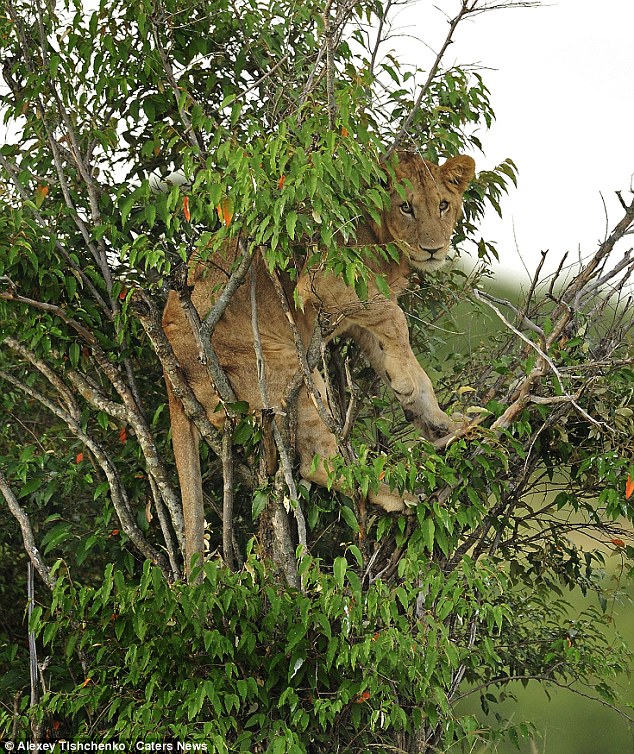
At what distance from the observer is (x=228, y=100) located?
12.6 feet

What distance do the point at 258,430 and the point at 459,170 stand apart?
1583mm

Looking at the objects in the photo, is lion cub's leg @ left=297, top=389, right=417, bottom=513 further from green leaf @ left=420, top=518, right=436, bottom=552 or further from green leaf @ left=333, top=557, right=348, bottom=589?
green leaf @ left=333, top=557, right=348, bottom=589

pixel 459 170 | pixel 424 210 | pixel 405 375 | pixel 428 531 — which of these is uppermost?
pixel 459 170

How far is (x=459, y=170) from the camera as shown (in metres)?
4.78

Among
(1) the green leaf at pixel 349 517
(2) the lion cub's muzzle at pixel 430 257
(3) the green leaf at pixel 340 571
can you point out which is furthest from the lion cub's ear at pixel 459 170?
(3) the green leaf at pixel 340 571

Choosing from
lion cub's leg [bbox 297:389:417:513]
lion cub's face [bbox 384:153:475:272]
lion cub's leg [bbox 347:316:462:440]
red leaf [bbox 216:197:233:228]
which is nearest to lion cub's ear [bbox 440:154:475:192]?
lion cub's face [bbox 384:153:475:272]

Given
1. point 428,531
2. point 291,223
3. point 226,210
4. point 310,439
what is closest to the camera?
point 291,223

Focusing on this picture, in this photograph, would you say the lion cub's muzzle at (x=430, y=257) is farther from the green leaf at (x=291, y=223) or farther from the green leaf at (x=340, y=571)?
the green leaf at (x=340, y=571)

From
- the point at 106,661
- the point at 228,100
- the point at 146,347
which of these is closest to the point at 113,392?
the point at 146,347

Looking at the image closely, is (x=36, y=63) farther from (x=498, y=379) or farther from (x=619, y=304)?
(x=619, y=304)

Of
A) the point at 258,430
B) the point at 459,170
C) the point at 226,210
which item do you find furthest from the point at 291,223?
the point at 459,170

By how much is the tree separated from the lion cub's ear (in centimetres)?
11

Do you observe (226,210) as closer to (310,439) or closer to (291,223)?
(291,223)

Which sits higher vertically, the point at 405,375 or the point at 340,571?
the point at 405,375
